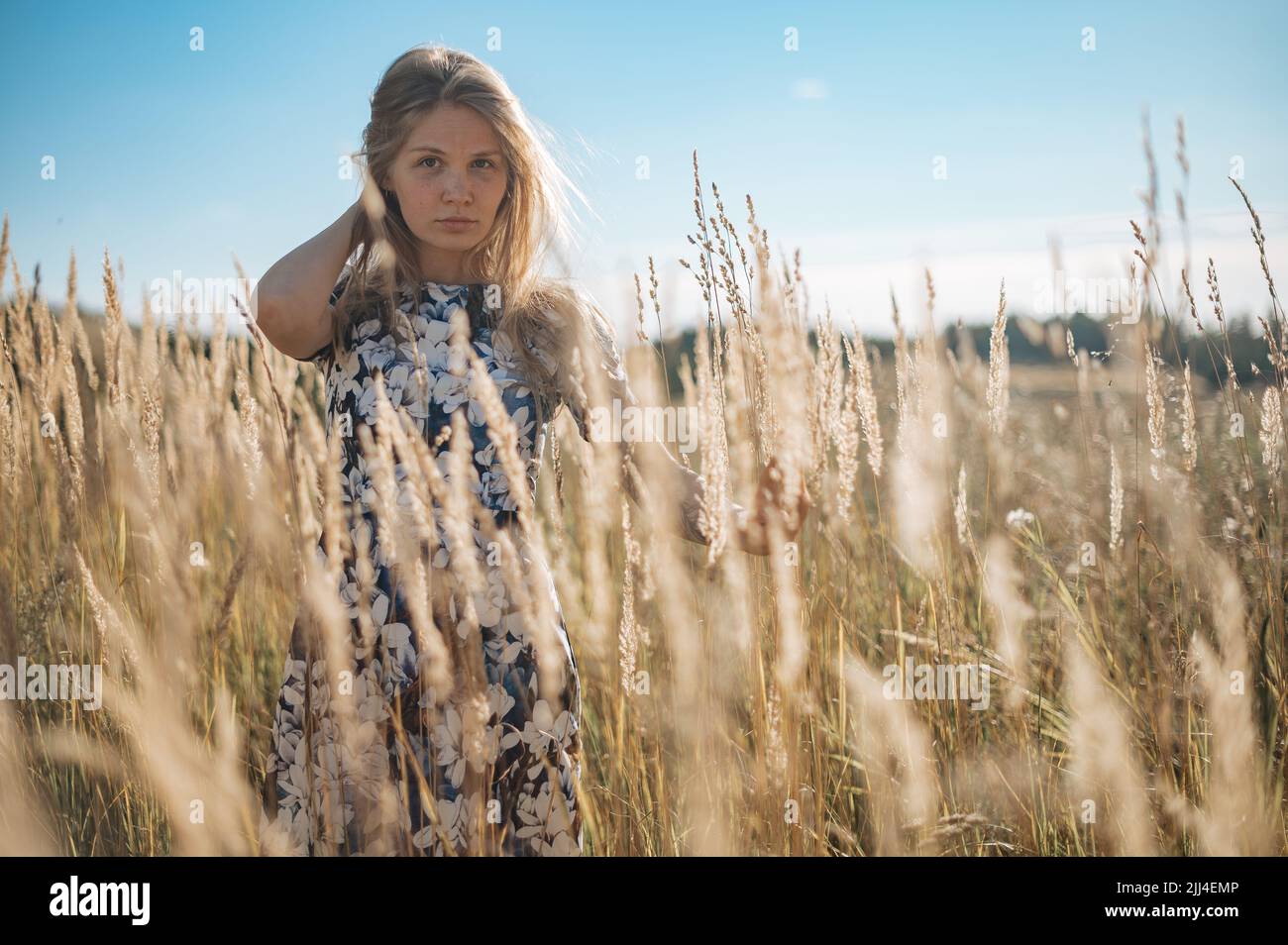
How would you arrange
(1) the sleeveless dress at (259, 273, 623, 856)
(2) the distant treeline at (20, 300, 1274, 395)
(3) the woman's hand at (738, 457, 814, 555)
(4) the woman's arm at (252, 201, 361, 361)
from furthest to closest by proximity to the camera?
(2) the distant treeline at (20, 300, 1274, 395) → (4) the woman's arm at (252, 201, 361, 361) → (1) the sleeveless dress at (259, 273, 623, 856) → (3) the woman's hand at (738, 457, 814, 555)

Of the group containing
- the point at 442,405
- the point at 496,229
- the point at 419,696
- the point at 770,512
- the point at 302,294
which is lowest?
the point at 419,696

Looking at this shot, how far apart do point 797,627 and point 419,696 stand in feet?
1.96

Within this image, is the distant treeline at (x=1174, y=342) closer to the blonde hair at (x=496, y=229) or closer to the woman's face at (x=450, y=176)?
the blonde hair at (x=496, y=229)

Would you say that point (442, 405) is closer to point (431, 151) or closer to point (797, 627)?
point (431, 151)

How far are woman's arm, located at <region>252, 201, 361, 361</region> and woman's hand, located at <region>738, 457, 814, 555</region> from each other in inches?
33.1

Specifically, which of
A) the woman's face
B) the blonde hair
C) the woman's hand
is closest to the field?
the woman's hand

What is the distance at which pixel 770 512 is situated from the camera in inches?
40.1

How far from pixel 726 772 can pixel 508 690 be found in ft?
1.28

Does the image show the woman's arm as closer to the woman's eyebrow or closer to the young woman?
the young woman

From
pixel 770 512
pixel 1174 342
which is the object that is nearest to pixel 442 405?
pixel 770 512

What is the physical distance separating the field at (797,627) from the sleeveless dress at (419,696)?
0.31 ft

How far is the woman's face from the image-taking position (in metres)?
1.39
